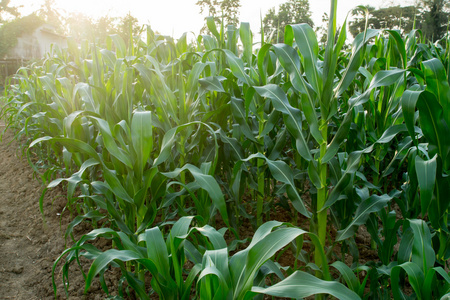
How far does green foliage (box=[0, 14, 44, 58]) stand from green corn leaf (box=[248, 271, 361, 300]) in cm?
3531

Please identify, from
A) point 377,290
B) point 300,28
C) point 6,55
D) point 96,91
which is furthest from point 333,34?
point 6,55

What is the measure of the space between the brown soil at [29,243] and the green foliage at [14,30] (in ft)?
106

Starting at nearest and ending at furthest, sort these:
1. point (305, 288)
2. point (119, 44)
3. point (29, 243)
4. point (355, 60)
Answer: point (305, 288) < point (355, 60) < point (29, 243) < point (119, 44)

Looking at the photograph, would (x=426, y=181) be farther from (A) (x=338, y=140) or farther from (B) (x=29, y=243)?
(B) (x=29, y=243)

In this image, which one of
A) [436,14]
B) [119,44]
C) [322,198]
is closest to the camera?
[322,198]

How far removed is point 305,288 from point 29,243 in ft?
6.73

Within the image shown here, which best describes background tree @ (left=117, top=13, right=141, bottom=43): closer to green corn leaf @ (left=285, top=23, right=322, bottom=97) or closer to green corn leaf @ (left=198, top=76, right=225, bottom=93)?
green corn leaf @ (left=198, top=76, right=225, bottom=93)

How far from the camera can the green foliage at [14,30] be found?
28578 mm

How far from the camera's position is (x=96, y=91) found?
5.93 feet

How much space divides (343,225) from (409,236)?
0.91 ft

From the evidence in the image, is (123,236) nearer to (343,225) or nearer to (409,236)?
(343,225)

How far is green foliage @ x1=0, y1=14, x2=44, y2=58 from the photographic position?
28578mm

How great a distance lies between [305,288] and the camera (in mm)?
755

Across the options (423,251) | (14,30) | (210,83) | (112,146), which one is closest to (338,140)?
(423,251)
